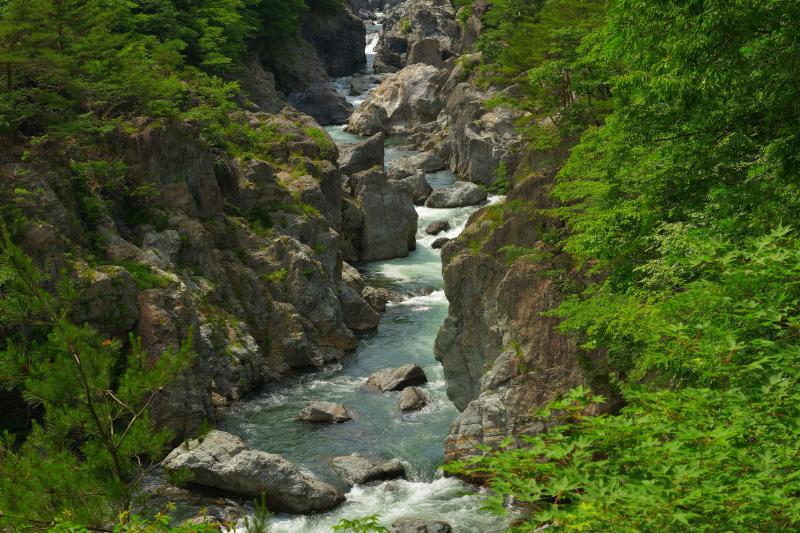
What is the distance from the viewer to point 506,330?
18.3 m

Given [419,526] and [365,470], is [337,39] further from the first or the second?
[419,526]

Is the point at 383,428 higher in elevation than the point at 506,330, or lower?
lower

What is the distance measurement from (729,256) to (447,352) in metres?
15.5

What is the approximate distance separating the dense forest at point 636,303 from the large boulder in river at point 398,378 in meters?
7.34

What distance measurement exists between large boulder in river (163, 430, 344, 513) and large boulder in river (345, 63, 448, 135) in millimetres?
40346

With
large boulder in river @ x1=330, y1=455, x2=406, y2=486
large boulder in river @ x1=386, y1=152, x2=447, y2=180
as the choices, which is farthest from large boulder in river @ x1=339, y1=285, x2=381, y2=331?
large boulder in river @ x1=386, y1=152, x2=447, y2=180

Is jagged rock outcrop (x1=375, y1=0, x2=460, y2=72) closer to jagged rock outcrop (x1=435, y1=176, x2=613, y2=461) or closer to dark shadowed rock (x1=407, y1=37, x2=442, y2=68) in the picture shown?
dark shadowed rock (x1=407, y1=37, x2=442, y2=68)

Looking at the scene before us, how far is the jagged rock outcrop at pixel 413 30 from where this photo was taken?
74312mm

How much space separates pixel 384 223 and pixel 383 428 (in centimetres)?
1721

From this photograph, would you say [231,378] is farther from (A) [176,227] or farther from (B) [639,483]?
(B) [639,483]

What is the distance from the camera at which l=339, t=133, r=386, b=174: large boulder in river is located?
41469 mm

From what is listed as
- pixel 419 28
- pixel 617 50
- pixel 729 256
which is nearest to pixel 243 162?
pixel 617 50

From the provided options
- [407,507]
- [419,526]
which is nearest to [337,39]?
[407,507]

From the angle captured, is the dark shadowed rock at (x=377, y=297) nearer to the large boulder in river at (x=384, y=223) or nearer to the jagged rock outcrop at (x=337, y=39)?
the large boulder in river at (x=384, y=223)
